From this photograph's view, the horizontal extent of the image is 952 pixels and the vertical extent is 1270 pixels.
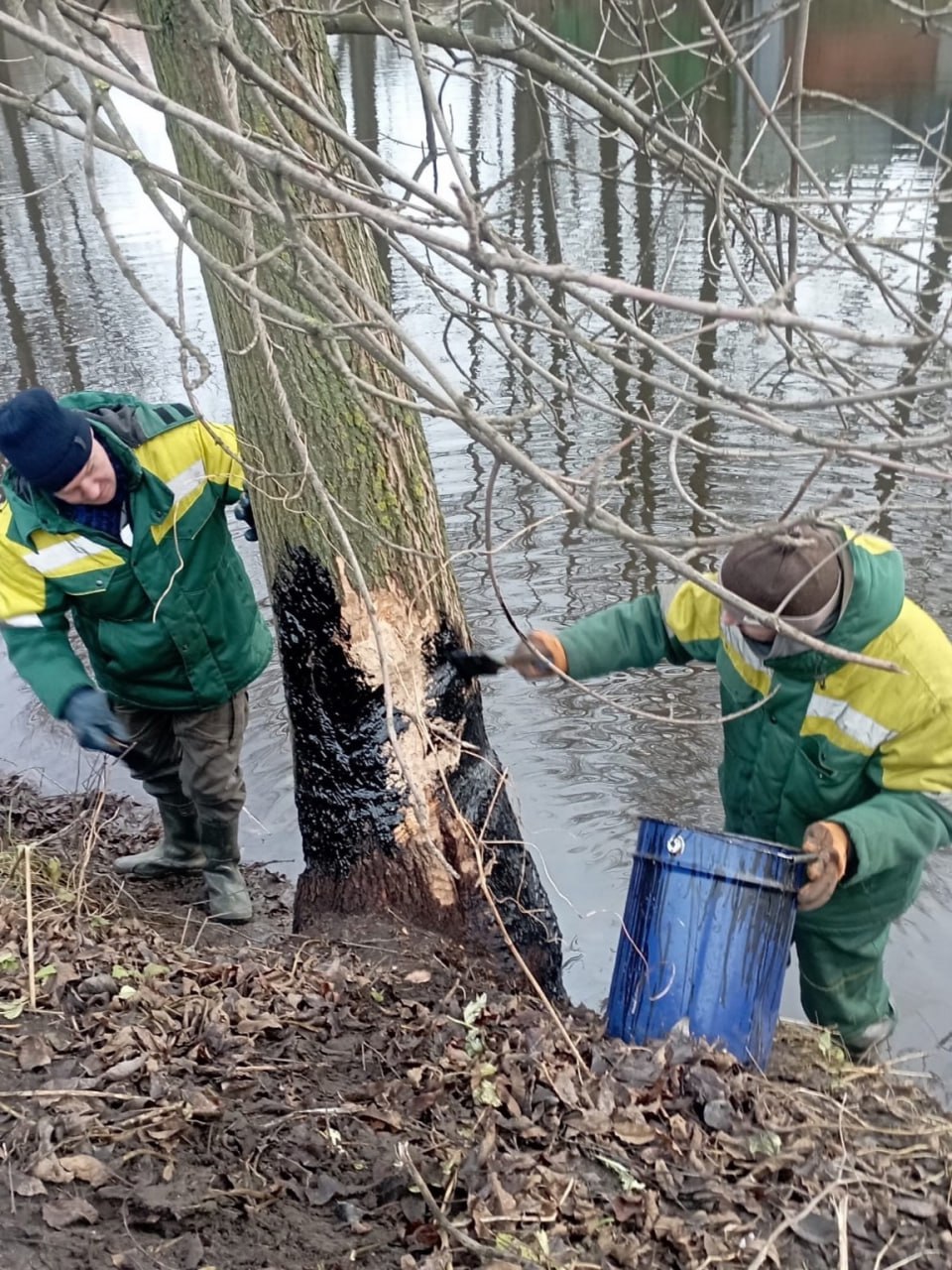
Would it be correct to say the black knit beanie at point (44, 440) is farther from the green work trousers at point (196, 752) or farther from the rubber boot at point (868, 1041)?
the rubber boot at point (868, 1041)

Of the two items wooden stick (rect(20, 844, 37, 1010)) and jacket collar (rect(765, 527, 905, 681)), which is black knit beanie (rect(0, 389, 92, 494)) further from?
jacket collar (rect(765, 527, 905, 681))

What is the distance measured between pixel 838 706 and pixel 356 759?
1306 millimetres

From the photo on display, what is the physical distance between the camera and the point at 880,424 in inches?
71.2

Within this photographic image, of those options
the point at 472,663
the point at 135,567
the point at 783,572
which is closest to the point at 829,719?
the point at 783,572

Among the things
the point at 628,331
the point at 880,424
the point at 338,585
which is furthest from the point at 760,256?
the point at 338,585

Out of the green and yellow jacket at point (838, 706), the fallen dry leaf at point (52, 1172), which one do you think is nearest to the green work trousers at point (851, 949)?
the green and yellow jacket at point (838, 706)

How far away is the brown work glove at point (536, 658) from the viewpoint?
2947 mm

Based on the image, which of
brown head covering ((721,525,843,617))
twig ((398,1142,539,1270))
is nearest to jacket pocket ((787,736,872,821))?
brown head covering ((721,525,843,617))

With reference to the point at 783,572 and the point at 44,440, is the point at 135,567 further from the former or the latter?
the point at 783,572

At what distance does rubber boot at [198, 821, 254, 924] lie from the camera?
402 cm

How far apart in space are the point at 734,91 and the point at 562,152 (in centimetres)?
282

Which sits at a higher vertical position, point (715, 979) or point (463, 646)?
point (463, 646)

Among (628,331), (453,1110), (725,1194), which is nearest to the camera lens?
(628,331)

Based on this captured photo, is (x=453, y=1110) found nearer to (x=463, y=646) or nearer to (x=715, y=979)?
(x=715, y=979)
